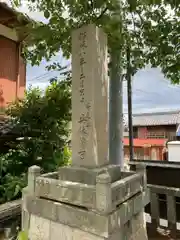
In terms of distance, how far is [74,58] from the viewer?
3924 millimetres

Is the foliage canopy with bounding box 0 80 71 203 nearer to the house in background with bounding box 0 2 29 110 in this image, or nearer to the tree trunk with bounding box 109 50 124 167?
the house in background with bounding box 0 2 29 110

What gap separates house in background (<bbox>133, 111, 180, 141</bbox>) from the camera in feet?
66.0

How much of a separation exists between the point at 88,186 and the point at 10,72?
6044 millimetres

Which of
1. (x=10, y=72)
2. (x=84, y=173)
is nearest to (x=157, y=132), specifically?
(x=10, y=72)

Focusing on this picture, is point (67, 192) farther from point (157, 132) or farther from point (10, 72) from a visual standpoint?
point (157, 132)

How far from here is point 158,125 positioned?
21.0 meters

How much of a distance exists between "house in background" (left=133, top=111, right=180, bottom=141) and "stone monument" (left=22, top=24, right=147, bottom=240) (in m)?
16.2

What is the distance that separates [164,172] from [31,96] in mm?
4292

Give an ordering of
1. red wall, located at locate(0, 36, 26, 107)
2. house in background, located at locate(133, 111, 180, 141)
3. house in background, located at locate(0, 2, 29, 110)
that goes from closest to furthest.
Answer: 1. house in background, located at locate(0, 2, 29, 110)
2. red wall, located at locate(0, 36, 26, 107)
3. house in background, located at locate(133, 111, 180, 141)

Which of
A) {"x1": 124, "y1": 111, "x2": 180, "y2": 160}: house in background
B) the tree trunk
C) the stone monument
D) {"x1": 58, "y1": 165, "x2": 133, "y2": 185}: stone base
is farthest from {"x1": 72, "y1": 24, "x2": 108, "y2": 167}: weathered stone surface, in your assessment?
{"x1": 124, "y1": 111, "x2": 180, "y2": 160}: house in background

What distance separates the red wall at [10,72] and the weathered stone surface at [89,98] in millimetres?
4378

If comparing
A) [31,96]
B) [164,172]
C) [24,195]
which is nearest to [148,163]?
[164,172]

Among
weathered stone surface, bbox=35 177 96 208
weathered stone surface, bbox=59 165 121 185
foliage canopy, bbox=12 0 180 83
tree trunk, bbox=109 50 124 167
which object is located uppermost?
foliage canopy, bbox=12 0 180 83

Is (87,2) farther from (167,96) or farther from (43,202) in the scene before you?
(167,96)
